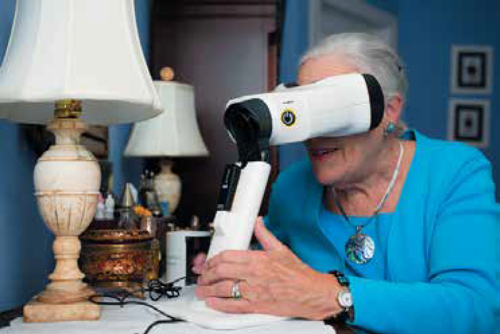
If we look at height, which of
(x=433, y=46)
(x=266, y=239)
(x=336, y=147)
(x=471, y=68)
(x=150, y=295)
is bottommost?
(x=150, y=295)

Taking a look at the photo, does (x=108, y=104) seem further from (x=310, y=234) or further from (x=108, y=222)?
(x=310, y=234)

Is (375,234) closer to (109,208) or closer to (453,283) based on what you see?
(453,283)

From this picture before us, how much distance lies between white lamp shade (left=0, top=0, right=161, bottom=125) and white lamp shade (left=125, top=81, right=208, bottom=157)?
100 centimetres

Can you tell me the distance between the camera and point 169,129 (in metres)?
1.88

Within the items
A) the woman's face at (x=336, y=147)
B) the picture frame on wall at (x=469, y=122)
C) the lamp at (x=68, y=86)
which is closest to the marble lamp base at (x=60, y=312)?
the lamp at (x=68, y=86)

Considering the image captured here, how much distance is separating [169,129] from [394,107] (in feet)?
2.73

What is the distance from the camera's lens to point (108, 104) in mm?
1021

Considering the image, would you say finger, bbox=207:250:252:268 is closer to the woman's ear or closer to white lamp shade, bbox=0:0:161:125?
white lamp shade, bbox=0:0:161:125

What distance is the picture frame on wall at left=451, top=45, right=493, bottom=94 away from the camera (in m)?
4.48

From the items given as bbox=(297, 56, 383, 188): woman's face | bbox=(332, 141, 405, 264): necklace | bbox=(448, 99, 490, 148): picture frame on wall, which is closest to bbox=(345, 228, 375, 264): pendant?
bbox=(332, 141, 405, 264): necklace

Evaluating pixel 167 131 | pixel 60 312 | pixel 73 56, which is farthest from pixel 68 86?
pixel 167 131

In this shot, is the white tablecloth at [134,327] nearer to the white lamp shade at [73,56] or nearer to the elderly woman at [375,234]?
the elderly woman at [375,234]

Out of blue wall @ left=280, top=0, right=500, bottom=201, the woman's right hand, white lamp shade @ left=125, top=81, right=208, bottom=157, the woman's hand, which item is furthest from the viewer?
blue wall @ left=280, top=0, right=500, bottom=201

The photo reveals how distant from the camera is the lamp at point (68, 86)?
79 centimetres
